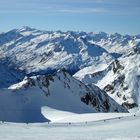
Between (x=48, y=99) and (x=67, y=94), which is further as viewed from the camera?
(x=67, y=94)

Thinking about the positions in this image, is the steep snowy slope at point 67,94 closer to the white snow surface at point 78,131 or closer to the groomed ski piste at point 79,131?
the groomed ski piste at point 79,131

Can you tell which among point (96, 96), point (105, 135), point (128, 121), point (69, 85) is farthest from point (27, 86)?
point (105, 135)

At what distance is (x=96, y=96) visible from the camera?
6959 inches

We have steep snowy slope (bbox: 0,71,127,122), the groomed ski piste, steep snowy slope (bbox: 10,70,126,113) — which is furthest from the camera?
steep snowy slope (bbox: 10,70,126,113)

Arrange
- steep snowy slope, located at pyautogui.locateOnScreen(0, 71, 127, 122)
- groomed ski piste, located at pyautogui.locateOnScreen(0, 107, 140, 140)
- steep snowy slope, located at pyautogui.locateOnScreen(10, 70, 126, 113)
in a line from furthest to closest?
steep snowy slope, located at pyautogui.locateOnScreen(10, 70, 126, 113)
steep snowy slope, located at pyautogui.locateOnScreen(0, 71, 127, 122)
groomed ski piste, located at pyautogui.locateOnScreen(0, 107, 140, 140)

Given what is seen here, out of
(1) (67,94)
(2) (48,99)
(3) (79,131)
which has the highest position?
(3) (79,131)

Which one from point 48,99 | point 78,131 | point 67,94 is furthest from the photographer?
point 67,94

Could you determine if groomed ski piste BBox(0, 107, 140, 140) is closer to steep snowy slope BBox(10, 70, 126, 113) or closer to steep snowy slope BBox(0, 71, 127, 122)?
steep snowy slope BBox(0, 71, 127, 122)

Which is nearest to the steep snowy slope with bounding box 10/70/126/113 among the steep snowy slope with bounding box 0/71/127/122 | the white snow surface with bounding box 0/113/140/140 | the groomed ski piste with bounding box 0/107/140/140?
the steep snowy slope with bounding box 0/71/127/122

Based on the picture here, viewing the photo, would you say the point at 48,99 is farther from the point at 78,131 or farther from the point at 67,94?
the point at 78,131

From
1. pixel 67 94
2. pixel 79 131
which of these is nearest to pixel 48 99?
pixel 67 94

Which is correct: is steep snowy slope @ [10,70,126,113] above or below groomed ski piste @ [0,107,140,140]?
below

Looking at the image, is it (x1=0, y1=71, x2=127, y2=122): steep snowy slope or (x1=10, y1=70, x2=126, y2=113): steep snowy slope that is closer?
(x1=0, y1=71, x2=127, y2=122): steep snowy slope

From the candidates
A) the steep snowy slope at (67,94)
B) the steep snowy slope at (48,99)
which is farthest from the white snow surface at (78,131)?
the steep snowy slope at (67,94)
